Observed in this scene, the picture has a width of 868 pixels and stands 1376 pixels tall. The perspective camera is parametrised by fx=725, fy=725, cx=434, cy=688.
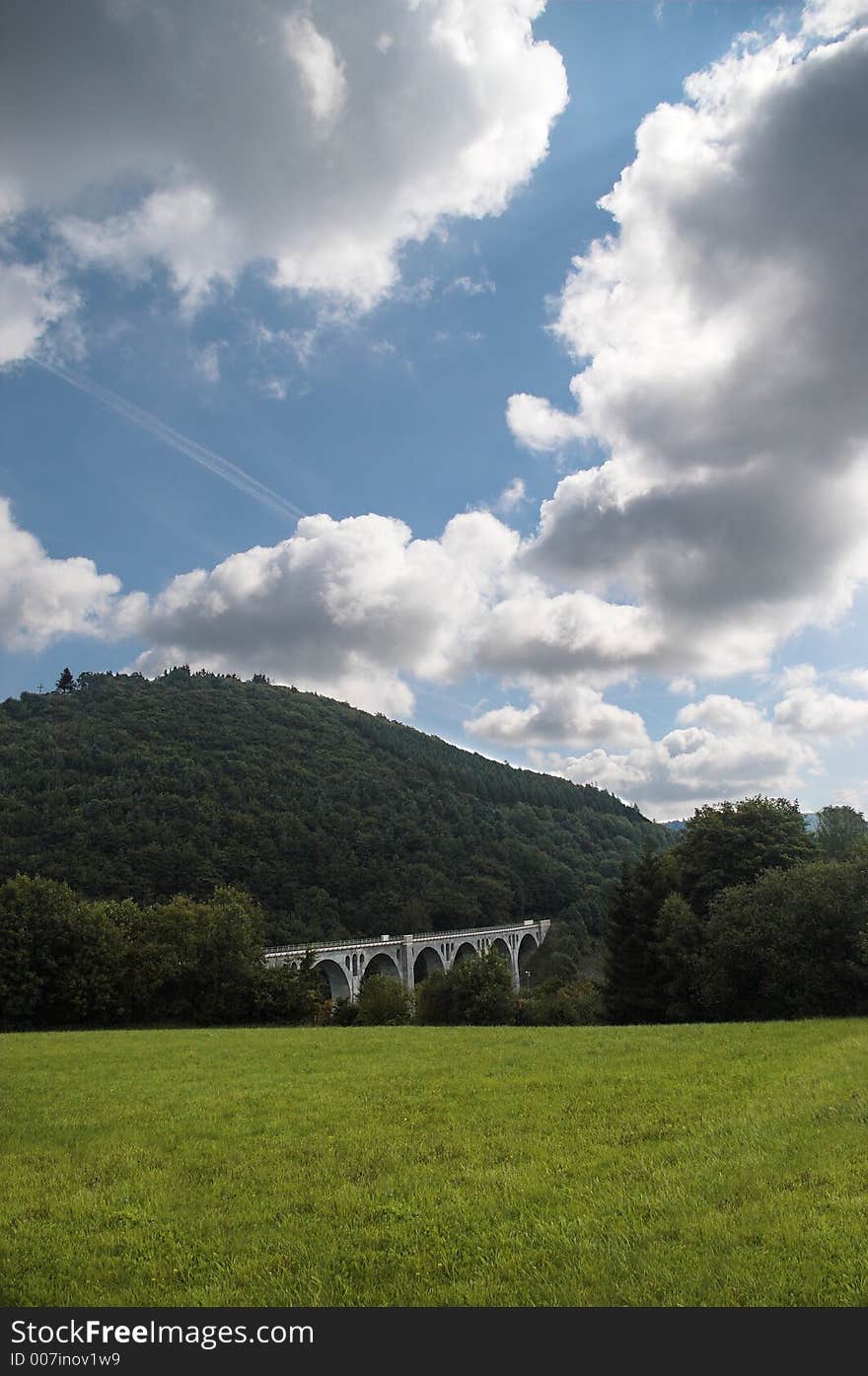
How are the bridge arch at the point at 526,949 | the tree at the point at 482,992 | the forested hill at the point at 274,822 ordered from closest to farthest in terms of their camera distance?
the tree at the point at 482,992 → the forested hill at the point at 274,822 → the bridge arch at the point at 526,949

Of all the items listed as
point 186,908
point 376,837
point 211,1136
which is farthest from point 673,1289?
point 376,837

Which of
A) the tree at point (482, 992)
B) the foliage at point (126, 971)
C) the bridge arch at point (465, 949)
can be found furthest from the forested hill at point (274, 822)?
the tree at point (482, 992)

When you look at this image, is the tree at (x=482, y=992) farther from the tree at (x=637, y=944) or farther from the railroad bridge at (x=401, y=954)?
the railroad bridge at (x=401, y=954)

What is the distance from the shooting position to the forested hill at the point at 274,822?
103688mm

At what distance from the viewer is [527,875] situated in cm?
15088

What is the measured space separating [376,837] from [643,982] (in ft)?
332

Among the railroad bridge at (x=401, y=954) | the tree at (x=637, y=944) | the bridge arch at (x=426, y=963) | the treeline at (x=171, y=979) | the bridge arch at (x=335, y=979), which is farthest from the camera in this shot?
the bridge arch at (x=426, y=963)

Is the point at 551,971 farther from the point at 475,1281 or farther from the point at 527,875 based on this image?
the point at 475,1281

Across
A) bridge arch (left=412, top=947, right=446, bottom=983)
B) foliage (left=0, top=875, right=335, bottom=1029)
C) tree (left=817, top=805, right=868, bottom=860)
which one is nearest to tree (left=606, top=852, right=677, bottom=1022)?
foliage (left=0, top=875, right=335, bottom=1029)

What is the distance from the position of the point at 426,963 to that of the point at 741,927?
84262 millimetres

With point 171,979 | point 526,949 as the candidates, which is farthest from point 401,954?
point 171,979

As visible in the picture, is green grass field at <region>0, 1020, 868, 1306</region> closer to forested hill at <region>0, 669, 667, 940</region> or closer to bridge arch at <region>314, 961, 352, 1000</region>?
bridge arch at <region>314, 961, 352, 1000</region>

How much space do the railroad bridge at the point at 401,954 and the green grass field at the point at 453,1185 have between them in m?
50.8

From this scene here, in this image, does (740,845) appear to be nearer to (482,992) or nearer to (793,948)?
(793,948)
